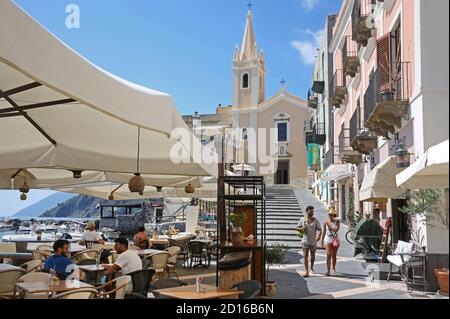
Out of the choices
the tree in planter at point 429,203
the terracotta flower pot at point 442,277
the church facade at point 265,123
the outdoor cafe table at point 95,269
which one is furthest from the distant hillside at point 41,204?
the church facade at point 265,123

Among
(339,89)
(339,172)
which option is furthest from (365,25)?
(339,172)

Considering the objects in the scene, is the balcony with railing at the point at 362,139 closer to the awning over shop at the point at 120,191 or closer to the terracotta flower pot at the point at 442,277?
the awning over shop at the point at 120,191

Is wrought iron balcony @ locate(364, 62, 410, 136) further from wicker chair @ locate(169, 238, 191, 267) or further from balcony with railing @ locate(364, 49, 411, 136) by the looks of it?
wicker chair @ locate(169, 238, 191, 267)

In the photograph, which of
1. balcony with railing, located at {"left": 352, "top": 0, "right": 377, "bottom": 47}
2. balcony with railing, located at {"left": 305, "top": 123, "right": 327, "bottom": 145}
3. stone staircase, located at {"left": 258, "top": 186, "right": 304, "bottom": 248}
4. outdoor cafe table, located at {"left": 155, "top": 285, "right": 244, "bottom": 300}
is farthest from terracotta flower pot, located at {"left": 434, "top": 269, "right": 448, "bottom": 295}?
balcony with railing, located at {"left": 305, "top": 123, "right": 327, "bottom": 145}

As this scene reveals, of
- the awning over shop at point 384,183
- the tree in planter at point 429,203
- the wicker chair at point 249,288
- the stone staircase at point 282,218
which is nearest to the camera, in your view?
the wicker chair at point 249,288

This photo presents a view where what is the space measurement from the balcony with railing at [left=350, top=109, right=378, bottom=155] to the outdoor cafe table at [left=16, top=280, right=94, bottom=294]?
33.9ft

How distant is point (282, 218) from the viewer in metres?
22.3

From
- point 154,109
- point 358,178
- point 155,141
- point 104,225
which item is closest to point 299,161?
point 104,225

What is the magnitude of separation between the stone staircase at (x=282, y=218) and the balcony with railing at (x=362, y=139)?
171 inches

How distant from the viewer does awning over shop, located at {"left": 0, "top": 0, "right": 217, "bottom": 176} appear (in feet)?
10.1

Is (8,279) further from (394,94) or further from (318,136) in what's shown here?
(318,136)

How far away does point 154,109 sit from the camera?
432 centimetres

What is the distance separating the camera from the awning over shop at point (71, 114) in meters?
3.07

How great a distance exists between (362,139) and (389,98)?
159 inches
